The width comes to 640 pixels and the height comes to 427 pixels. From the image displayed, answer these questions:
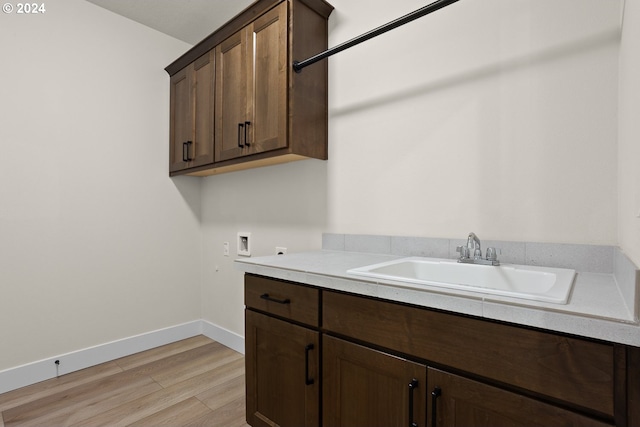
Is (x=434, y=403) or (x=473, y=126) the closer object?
(x=434, y=403)

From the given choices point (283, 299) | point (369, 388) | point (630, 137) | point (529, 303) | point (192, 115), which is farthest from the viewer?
point (192, 115)

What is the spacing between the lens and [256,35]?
6.11 feet

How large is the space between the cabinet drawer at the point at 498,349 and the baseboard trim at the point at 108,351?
1.83 meters

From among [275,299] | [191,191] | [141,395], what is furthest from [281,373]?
[191,191]

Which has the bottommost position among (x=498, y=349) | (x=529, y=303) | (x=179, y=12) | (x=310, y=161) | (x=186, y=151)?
(x=498, y=349)

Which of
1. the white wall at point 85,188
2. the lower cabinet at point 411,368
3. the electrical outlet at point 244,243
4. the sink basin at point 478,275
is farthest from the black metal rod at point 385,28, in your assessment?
the white wall at point 85,188

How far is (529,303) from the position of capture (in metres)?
0.74

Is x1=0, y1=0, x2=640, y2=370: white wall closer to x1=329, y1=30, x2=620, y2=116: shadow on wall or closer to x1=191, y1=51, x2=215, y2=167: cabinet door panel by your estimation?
x1=329, y1=30, x2=620, y2=116: shadow on wall

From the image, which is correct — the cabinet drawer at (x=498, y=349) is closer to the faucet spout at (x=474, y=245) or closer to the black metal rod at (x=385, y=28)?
the faucet spout at (x=474, y=245)

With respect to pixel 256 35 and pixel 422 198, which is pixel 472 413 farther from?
pixel 256 35

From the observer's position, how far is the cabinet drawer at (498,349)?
0.67m

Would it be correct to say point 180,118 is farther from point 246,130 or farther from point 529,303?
point 529,303

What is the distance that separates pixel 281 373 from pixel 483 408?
2.57ft

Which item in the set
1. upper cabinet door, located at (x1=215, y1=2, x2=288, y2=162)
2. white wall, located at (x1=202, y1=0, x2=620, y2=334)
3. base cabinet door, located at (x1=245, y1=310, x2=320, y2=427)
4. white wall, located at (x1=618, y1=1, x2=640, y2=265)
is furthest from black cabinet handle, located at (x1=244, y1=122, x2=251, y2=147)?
white wall, located at (x1=618, y1=1, x2=640, y2=265)
